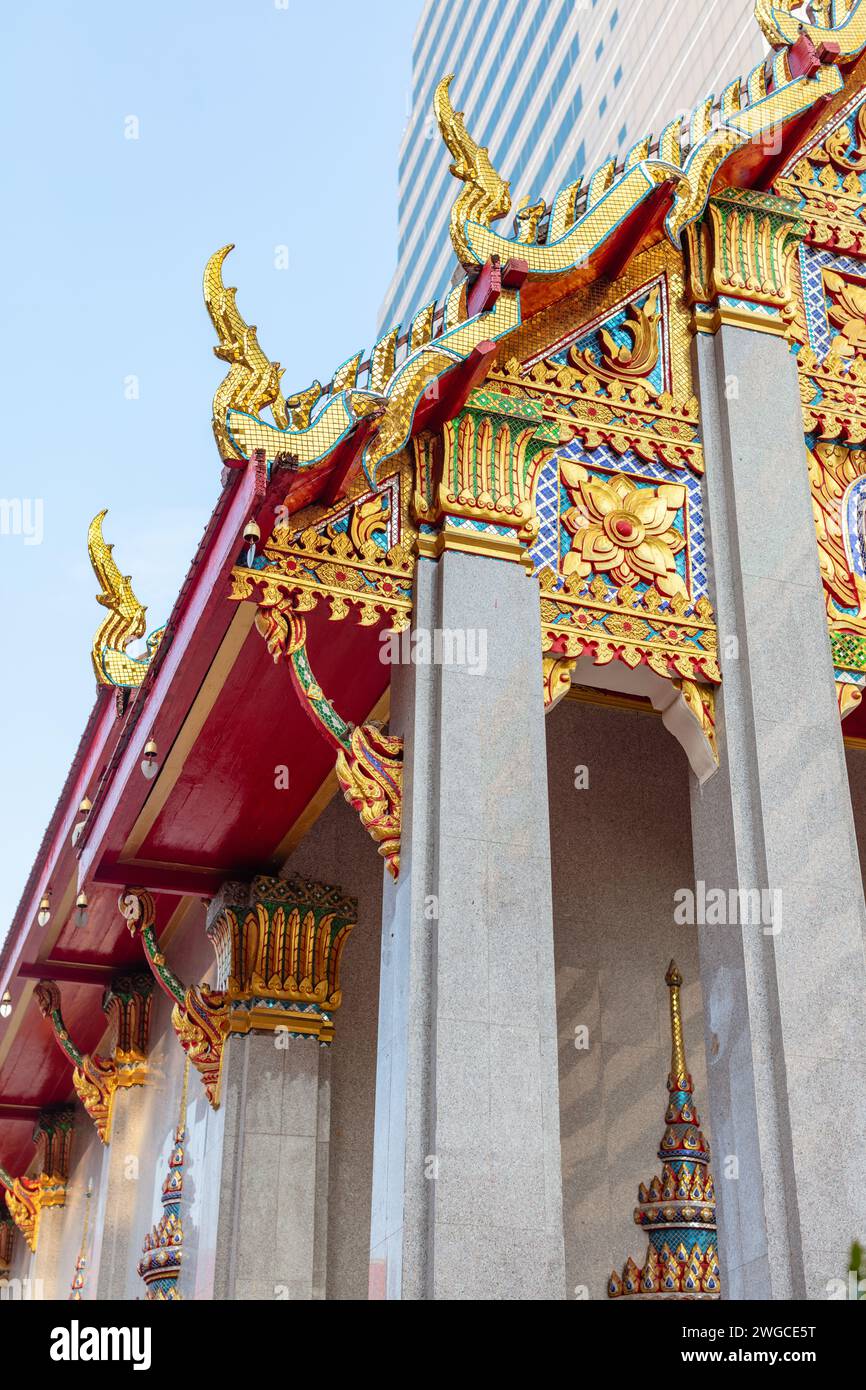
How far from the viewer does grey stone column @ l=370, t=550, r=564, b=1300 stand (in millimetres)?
6867

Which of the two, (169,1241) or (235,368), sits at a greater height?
(235,368)

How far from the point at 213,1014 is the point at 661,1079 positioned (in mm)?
3025

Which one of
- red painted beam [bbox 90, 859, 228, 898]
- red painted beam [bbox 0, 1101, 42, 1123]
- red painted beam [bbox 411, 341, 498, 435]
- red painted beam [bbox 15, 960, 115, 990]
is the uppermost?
red painted beam [bbox 411, 341, 498, 435]

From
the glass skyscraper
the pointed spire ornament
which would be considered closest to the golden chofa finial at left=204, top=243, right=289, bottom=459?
the pointed spire ornament

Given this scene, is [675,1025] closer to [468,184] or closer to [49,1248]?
[468,184]

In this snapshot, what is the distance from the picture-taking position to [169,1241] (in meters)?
11.8

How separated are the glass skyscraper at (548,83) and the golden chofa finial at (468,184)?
24.3 m


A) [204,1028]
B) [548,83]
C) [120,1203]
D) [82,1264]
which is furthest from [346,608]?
[548,83]

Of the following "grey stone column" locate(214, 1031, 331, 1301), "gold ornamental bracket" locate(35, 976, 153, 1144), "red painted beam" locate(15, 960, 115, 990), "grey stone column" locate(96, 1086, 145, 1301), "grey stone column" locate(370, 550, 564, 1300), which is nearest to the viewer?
"grey stone column" locate(370, 550, 564, 1300)

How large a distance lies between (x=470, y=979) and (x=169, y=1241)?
555 centimetres

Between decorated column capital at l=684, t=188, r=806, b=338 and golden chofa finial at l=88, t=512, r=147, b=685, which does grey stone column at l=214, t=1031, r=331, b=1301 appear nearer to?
golden chofa finial at l=88, t=512, r=147, b=685

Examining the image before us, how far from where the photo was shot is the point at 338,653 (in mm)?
9461

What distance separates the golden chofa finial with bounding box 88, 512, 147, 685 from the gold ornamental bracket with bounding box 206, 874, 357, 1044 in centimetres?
179

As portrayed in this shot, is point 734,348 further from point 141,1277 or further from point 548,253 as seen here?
point 141,1277
